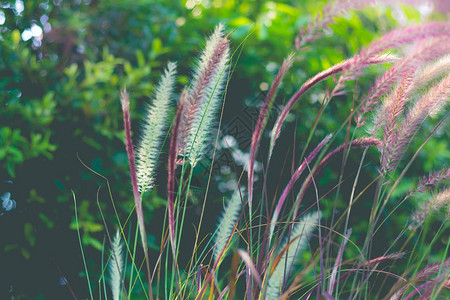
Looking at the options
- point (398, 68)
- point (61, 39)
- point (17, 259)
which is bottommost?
point (17, 259)

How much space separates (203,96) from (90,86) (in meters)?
0.89

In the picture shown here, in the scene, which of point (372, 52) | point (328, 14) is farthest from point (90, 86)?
point (372, 52)

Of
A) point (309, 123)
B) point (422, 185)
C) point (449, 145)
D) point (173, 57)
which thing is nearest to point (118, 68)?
point (173, 57)

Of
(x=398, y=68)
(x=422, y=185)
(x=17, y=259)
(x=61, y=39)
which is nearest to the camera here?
(x=398, y=68)

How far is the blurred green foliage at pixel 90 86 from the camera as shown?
136 centimetres

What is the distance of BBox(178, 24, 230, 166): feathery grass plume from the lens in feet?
2.35

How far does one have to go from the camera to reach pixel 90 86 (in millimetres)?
1512

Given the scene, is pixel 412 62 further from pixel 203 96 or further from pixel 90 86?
pixel 90 86

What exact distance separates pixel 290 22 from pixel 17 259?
138 centimetres

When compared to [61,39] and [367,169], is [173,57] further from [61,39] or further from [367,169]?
[367,169]

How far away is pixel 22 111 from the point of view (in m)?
1.36

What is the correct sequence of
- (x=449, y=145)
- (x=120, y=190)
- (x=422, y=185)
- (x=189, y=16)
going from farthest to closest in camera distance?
1. (x=449, y=145)
2. (x=189, y=16)
3. (x=120, y=190)
4. (x=422, y=185)

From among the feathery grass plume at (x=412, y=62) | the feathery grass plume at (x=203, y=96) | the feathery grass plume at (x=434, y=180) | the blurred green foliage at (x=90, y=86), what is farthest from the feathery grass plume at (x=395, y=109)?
the blurred green foliage at (x=90, y=86)

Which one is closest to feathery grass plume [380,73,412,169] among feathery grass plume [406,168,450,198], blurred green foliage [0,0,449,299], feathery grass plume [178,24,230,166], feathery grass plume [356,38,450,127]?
feathery grass plume [356,38,450,127]
